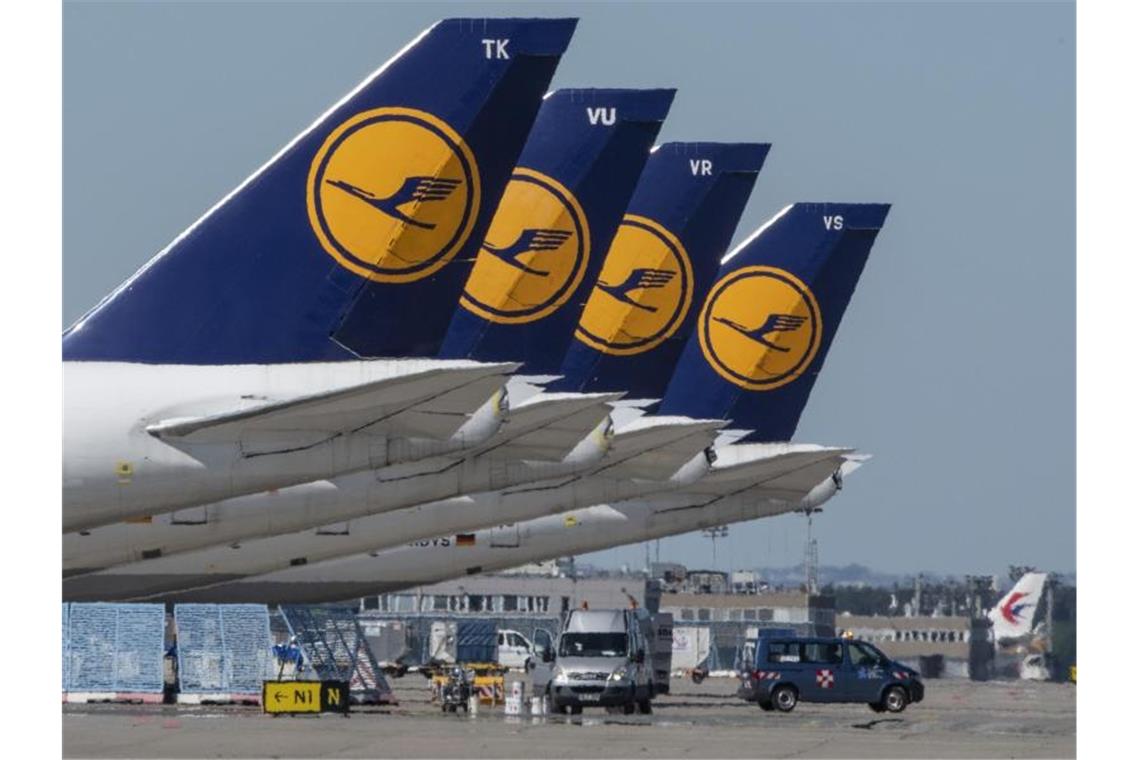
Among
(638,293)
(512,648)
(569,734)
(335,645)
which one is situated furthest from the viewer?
(512,648)

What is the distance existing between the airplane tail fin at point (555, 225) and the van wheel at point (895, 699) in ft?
61.4

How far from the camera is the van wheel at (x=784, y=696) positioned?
64.8 metres

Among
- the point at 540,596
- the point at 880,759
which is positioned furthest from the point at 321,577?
the point at 540,596

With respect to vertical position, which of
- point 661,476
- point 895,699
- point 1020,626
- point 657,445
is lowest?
point 1020,626

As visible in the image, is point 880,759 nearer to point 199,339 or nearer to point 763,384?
point 199,339

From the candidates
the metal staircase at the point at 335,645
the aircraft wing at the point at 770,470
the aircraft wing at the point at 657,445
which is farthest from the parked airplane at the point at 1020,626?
the aircraft wing at the point at 657,445

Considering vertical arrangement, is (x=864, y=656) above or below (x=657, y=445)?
below

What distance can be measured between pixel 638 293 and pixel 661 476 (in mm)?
6030

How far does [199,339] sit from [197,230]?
6.66 ft

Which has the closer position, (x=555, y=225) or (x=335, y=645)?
(x=555, y=225)

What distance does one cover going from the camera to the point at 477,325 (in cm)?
5038

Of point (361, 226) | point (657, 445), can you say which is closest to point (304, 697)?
point (657, 445)

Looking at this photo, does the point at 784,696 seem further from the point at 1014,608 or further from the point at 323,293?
the point at 1014,608

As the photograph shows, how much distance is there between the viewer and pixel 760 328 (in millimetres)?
68438
